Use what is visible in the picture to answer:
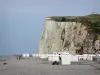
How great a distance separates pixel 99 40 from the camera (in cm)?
10106

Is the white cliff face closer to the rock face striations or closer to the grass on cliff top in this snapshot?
the rock face striations

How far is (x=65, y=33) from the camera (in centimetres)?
10988

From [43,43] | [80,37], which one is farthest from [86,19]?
[43,43]

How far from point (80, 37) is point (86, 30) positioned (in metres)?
3.78

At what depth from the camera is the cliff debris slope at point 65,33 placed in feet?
344

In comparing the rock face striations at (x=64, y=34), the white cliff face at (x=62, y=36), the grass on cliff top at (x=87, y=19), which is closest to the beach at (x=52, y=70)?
the rock face striations at (x=64, y=34)

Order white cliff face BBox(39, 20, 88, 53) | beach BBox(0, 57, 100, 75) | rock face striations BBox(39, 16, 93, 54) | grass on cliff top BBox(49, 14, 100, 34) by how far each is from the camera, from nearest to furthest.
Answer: beach BBox(0, 57, 100, 75) → white cliff face BBox(39, 20, 88, 53) → rock face striations BBox(39, 16, 93, 54) → grass on cliff top BBox(49, 14, 100, 34)

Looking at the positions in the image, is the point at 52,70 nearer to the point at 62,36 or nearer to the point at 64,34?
the point at 62,36

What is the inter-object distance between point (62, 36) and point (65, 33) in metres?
1.72

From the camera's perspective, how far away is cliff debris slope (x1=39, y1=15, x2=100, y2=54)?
105m

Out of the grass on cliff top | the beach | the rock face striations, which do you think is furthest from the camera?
the grass on cliff top

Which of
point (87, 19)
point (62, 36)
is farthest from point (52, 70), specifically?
point (87, 19)

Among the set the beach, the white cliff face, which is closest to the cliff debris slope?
the white cliff face

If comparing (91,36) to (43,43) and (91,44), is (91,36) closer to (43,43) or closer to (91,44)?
(91,44)
